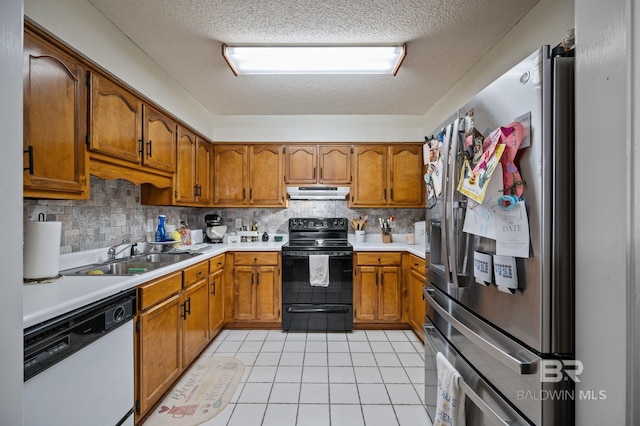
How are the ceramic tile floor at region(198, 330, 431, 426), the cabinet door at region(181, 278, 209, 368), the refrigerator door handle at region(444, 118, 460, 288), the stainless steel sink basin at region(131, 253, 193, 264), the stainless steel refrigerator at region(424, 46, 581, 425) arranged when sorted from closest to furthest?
the stainless steel refrigerator at region(424, 46, 581, 425), the refrigerator door handle at region(444, 118, 460, 288), the ceramic tile floor at region(198, 330, 431, 426), the cabinet door at region(181, 278, 209, 368), the stainless steel sink basin at region(131, 253, 193, 264)

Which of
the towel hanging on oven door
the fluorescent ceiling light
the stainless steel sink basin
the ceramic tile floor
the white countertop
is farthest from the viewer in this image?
the towel hanging on oven door

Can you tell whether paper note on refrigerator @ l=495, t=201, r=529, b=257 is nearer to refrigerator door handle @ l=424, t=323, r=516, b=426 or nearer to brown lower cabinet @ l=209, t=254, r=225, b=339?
refrigerator door handle @ l=424, t=323, r=516, b=426

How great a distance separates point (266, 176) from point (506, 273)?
285cm

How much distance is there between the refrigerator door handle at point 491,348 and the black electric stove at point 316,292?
1615 millimetres

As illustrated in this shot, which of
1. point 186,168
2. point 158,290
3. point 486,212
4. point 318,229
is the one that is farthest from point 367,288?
point 186,168

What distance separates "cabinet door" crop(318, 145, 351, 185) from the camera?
11.0 feet

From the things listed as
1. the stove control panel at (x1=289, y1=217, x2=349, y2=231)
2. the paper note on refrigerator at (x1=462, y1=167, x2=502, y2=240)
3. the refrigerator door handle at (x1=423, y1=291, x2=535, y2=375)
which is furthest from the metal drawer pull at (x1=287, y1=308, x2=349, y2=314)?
the paper note on refrigerator at (x1=462, y1=167, x2=502, y2=240)

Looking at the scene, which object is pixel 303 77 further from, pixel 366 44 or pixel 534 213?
pixel 534 213

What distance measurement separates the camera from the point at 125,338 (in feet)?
4.77

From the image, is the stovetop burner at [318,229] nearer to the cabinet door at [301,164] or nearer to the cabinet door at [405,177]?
the cabinet door at [301,164]

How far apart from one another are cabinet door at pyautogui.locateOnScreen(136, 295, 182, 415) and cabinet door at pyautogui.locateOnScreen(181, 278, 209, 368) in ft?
0.26

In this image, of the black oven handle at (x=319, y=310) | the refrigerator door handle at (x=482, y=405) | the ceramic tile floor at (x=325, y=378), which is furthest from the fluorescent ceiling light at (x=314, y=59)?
the ceramic tile floor at (x=325, y=378)

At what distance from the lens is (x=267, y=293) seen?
119 inches

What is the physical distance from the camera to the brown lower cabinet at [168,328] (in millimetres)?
1597
